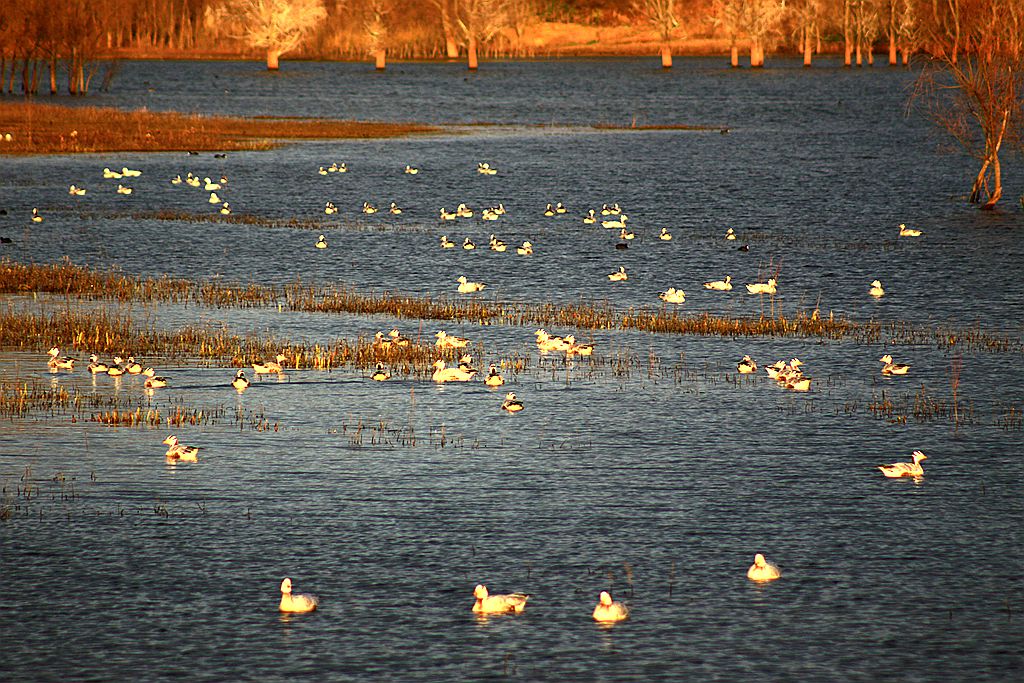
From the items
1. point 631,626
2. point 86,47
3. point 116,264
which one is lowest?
point 631,626

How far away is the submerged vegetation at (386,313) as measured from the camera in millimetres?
28328

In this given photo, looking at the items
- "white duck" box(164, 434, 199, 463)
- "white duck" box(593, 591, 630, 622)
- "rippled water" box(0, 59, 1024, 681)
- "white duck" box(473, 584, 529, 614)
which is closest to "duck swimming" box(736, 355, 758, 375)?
"rippled water" box(0, 59, 1024, 681)

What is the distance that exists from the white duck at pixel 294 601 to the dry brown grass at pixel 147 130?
62.6 metres

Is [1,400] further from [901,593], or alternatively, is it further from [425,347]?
[901,593]

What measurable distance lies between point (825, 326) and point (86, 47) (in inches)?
4352

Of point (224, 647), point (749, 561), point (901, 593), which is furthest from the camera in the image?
point (749, 561)

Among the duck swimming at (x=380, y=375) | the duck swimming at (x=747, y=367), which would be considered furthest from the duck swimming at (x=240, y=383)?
the duck swimming at (x=747, y=367)

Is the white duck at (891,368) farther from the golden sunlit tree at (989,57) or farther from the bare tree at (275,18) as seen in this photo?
the bare tree at (275,18)

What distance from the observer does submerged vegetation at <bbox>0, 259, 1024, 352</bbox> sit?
28.3 meters

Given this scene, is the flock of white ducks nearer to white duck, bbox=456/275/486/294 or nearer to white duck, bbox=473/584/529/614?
white duck, bbox=456/275/486/294

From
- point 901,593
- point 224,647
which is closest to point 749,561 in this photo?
point 901,593

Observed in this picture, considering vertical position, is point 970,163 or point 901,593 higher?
point 970,163

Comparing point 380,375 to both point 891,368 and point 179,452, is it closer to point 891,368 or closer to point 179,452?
point 179,452

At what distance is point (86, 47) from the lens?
5084 inches
